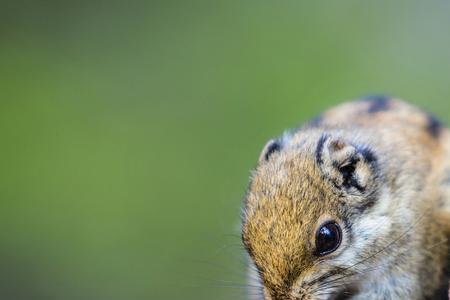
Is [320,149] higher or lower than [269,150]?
lower

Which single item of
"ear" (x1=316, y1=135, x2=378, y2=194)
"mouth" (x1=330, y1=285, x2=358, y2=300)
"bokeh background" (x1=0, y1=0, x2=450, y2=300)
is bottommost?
"mouth" (x1=330, y1=285, x2=358, y2=300)

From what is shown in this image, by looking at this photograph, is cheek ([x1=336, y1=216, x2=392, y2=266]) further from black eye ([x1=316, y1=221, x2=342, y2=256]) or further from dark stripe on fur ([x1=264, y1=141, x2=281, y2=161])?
dark stripe on fur ([x1=264, y1=141, x2=281, y2=161])

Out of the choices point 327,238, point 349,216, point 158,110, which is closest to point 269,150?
point 349,216

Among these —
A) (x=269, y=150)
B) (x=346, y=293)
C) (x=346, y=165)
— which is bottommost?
(x=346, y=293)

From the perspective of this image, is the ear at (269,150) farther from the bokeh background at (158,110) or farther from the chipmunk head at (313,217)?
the bokeh background at (158,110)

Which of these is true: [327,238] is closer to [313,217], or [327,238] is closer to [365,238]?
[313,217]

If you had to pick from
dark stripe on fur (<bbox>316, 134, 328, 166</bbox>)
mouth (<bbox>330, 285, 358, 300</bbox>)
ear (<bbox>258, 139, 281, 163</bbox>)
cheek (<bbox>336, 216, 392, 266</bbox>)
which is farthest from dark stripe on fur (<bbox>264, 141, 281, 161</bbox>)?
mouth (<bbox>330, 285, 358, 300</bbox>)

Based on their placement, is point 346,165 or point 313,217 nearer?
point 313,217

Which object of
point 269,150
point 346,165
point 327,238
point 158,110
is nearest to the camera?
point 327,238
